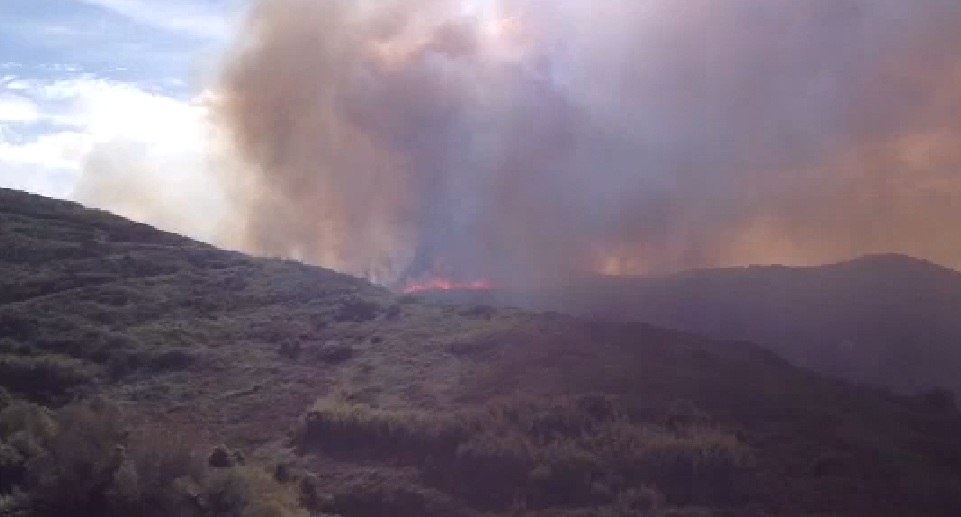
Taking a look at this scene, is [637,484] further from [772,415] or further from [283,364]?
[283,364]

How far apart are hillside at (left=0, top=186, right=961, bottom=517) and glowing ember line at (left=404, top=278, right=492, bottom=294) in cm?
1645

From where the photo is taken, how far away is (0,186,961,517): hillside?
33.7 metres

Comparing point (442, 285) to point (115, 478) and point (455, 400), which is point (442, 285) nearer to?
point (455, 400)

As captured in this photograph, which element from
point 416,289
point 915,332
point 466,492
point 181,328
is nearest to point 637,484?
point 466,492

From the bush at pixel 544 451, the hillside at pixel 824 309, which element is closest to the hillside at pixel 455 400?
the bush at pixel 544 451

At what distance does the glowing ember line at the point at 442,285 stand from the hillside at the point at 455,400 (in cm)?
1645

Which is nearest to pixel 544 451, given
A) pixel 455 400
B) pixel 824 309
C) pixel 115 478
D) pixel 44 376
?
pixel 455 400

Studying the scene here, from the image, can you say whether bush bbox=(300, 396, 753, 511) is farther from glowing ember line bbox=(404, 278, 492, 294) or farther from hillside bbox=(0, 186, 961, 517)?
glowing ember line bbox=(404, 278, 492, 294)

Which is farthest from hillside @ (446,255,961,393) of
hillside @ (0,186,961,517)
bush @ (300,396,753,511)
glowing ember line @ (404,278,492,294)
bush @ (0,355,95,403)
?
bush @ (0,355,95,403)

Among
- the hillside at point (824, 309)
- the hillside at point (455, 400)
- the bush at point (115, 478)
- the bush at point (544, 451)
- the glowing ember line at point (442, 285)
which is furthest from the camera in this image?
the glowing ember line at point (442, 285)

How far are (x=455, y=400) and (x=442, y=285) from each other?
140 feet

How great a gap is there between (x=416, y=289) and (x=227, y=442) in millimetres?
45064

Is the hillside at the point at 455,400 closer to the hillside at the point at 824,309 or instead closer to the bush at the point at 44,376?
the bush at the point at 44,376

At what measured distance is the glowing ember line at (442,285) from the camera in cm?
8118
